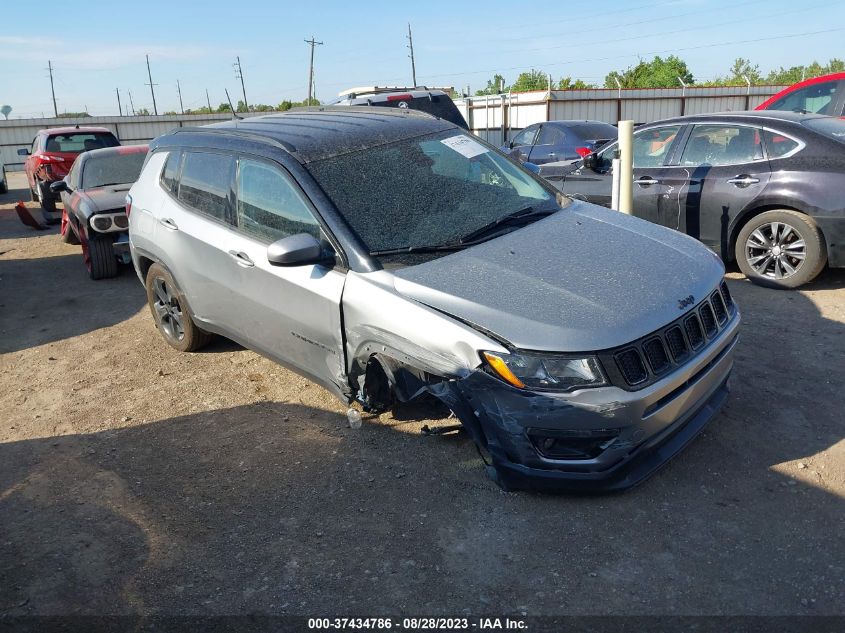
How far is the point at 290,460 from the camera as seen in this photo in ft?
13.1

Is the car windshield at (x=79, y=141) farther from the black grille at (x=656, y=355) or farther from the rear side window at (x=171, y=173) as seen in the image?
the black grille at (x=656, y=355)

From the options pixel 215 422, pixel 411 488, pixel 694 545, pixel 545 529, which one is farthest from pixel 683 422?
pixel 215 422

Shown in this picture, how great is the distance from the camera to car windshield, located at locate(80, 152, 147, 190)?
920 cm

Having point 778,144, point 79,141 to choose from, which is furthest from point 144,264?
point 79,141

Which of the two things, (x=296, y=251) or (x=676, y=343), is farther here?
(x=296, y=251)

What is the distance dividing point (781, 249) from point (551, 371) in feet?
14.1

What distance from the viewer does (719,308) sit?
3.79 meters

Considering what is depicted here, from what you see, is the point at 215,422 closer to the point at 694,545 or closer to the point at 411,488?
→ the point at 411,488

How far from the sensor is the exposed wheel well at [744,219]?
6.30 metres

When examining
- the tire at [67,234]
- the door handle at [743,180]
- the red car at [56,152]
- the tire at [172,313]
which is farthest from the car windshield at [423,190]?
the red car at [56,152]

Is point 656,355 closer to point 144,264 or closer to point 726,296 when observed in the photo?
point 726,296

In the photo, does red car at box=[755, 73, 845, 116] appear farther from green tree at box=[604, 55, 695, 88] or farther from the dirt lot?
green tree at box=[604, 55, 695, 88]

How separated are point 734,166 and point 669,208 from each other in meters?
0.71

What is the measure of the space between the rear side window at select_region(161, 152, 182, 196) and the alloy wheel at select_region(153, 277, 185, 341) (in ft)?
2.46
